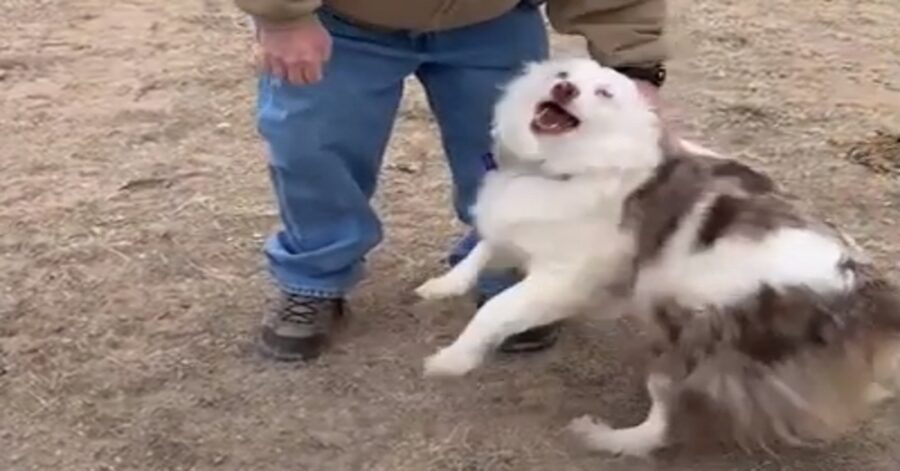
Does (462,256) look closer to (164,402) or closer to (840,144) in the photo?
(164,402)

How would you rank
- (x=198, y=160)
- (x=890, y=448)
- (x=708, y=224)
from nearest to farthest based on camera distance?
(x=708, y=224)
(x=890, y=448)
(x=198, y=160)

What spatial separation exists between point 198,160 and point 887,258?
1160 mm

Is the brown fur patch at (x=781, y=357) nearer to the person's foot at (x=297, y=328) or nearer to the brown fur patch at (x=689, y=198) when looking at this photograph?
the brown fur patch at (x=689, y=198)

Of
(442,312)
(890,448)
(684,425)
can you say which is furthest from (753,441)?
(442,312)

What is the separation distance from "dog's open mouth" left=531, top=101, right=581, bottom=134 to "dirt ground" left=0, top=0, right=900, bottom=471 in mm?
389

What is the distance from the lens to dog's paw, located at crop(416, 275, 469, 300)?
2.46 m

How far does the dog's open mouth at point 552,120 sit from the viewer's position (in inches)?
82.0

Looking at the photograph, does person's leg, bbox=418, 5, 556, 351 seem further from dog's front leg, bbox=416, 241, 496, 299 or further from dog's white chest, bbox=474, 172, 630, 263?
dog's white chest, bbox=474, 172, 630, 263

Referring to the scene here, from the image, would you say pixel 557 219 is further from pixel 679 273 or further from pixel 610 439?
pixel 610 439

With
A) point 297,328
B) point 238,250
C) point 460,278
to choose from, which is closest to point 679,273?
point 460,278

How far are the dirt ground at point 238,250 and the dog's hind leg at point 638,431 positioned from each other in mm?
20

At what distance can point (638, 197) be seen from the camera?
211 centimetres

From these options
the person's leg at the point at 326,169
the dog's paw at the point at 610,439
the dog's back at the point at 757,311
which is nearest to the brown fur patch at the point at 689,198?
the dog's back at the point at 757,311

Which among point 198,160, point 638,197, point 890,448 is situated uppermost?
point 638,197
